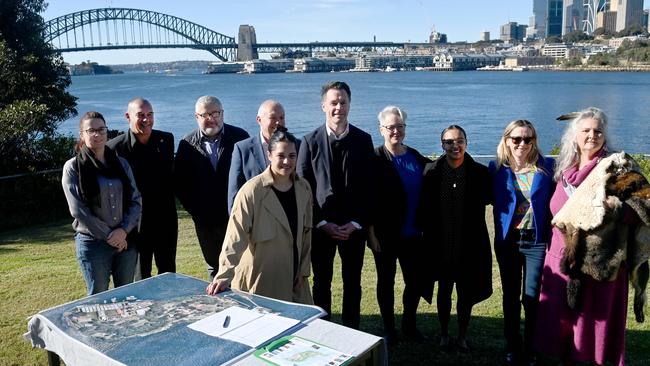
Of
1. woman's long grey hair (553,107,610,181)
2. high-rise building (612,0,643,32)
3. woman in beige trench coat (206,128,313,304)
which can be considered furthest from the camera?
high-rise building (612,0,643,32)

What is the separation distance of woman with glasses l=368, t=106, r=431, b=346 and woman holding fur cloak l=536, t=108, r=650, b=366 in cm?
87

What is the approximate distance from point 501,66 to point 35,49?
12773cm

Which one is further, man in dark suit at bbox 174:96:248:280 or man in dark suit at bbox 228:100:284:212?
man in dark suit at bbox 174:96:248:280

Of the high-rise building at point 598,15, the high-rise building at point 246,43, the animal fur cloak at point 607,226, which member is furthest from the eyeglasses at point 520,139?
the high-rise building at point 598,15

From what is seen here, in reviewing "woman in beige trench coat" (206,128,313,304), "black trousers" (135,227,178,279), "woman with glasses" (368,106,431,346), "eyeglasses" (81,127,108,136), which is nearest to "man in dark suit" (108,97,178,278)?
"black trousers" (135,227,178,279)

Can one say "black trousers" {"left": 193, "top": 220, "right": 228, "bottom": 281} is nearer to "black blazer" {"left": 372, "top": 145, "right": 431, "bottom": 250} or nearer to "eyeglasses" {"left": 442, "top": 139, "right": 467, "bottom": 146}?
"black blazer" {"left": 372, "top": 145, "right": 431, "bottom": 250}

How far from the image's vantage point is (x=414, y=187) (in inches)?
146

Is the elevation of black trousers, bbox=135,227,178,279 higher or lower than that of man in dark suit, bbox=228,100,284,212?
lower

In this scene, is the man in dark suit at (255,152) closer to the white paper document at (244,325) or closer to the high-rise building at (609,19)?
the white paper document at (244,325)

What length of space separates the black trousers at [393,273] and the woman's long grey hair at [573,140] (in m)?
1.03

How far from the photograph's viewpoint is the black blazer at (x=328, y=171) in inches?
142

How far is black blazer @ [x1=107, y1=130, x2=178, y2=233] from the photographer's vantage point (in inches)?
157

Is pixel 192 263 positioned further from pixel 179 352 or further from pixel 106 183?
pixel 179 352

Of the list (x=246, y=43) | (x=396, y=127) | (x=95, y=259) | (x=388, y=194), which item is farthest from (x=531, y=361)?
(x=246, y=43)
